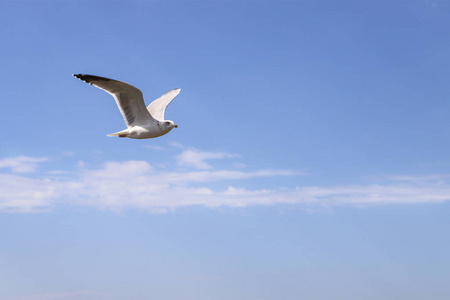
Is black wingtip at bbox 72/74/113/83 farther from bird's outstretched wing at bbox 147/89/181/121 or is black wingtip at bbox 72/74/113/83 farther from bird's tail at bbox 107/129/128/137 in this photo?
bird's outstretched wing at bbox 147/89/181/121

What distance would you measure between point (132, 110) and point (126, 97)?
77 centimetres

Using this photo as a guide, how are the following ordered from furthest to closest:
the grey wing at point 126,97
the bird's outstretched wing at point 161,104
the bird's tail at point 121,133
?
the bird's outstretched wing at point 161,104 < the bird's tail at point 121,133 < the grey wing at point 126,97

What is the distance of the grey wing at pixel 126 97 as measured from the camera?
2002cm

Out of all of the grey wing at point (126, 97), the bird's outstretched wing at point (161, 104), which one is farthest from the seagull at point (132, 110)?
the bird's outstretched wing at point (161, 104)

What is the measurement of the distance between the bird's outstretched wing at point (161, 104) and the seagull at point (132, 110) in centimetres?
229

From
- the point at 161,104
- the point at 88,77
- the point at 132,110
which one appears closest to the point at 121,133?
the point at 132,110

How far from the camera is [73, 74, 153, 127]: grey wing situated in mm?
20016

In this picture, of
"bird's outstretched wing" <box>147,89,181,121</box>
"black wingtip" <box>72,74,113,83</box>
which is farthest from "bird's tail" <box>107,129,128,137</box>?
"bird's outstretched wing" <box>147,89,181,121</box>

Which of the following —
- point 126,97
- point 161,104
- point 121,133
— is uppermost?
point 161,104

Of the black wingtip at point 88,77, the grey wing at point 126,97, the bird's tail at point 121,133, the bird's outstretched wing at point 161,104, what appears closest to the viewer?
the black wingtip at point 88,77

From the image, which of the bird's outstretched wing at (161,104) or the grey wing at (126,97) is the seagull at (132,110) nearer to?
the grey wing at (126,97)

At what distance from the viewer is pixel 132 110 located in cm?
2133

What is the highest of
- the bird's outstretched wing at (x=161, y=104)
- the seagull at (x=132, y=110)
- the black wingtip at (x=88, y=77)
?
the bird's outstretched wing at (x=161, y=104)

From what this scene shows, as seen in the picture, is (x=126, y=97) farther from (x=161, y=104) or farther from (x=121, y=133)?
(x=161, y=104)
